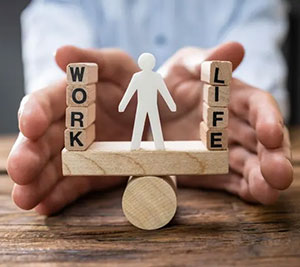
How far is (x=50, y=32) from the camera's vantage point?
1239 mm

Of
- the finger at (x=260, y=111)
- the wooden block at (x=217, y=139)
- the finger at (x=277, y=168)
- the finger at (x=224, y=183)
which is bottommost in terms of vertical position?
the finger at (x=224, y=183)

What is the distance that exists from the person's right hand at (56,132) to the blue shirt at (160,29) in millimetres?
323

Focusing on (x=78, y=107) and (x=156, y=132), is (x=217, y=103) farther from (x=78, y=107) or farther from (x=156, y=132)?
(x=78, y=107)

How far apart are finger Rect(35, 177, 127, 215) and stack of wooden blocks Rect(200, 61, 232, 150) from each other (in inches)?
9.6

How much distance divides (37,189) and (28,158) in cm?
6

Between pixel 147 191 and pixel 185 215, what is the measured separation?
0.28ft

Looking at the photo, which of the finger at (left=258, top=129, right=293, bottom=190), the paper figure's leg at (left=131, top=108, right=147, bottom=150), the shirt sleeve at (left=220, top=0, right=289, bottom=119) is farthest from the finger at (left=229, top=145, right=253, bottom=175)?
the shirt sleeve at (left=220, top=0, right=289, bottom=119)

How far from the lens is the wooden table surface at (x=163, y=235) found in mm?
516

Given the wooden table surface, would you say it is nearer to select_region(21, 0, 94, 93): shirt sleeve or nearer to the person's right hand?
the person's right hand

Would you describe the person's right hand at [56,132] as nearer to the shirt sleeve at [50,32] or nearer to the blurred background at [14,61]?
the shirt sleeve at [50,32]

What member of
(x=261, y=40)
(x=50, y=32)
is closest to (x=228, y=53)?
(x=261, y=40)

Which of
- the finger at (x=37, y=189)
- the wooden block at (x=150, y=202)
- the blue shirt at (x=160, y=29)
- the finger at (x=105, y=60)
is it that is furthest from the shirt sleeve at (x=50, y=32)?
the wooden block at (x=150, y=202)

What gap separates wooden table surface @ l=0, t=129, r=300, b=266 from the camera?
516 mm

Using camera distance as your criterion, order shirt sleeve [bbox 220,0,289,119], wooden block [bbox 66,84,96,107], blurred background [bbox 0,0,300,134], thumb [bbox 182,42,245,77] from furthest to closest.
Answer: blurred background [bbox 0,0,300,134]
shirt sleeve [bbox 220,0,289,119]
thumb [bbox 182,42,245,77]
wooden block [bbox 66,84,96,107]
